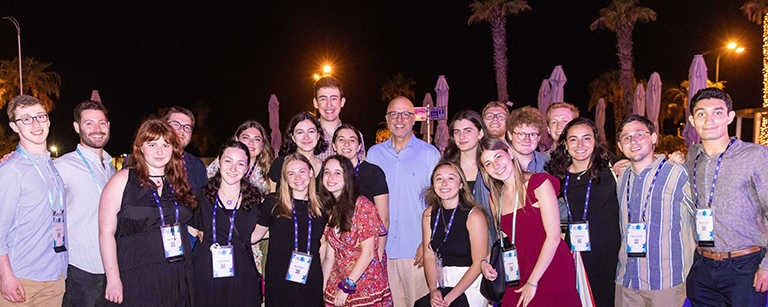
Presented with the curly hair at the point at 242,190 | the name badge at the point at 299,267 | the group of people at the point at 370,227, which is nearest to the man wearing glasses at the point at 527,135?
the group of people at the point at 370,227

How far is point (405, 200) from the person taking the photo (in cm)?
457

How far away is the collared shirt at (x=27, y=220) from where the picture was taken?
10.9 ft

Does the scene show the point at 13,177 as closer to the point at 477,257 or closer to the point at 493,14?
the point at 477,257

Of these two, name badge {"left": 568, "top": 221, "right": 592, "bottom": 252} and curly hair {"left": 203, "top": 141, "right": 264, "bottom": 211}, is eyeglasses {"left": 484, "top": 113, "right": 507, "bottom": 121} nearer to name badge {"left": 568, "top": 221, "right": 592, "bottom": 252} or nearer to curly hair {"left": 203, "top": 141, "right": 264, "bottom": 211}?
name badge {"left": 568, "top": 221, "right": 592, "bottom": 252}

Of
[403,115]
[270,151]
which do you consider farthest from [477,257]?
[270,151]

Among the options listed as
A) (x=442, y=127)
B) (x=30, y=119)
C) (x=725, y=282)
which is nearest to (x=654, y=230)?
(x=725, y=282)

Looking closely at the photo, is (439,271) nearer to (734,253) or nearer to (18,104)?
(734,253)

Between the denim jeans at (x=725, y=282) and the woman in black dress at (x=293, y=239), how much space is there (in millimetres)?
2881

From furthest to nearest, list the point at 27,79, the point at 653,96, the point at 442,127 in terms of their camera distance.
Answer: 1. the point at 27,79
2. the point at 442,127
3. the point at 653,96

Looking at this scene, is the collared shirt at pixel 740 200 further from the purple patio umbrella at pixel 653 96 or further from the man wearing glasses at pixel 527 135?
the purple patio umbrella at pixel 653 96

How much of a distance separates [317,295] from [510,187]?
68.7 inches

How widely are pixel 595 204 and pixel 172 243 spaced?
3.29 m

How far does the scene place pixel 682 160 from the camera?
3.73m

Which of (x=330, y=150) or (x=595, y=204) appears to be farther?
(x=330, y=150)
